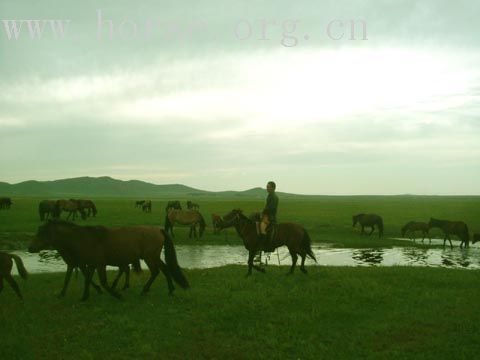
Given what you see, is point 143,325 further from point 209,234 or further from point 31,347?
point 209,234

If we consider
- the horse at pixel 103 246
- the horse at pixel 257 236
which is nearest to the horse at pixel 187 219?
the horse at pixel 257 236

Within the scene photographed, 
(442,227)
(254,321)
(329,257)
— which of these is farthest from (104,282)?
(442,227)

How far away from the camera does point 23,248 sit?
2414cm

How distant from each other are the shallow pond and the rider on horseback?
5.36 m

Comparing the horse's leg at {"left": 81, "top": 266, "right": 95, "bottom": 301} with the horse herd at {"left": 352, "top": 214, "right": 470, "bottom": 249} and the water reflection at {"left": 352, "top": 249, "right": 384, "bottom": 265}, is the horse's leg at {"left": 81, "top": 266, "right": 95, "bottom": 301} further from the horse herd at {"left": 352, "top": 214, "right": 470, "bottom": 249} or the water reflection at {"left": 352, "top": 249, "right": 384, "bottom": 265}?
the horse herd at {"left": 352, "top": 214, "right": 470, "bottom": 249}

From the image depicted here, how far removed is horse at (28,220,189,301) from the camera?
10.2 m

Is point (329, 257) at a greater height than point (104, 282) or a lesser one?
lesser

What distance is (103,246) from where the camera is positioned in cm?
1032

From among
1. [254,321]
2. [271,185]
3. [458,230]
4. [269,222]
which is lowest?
[254,321]

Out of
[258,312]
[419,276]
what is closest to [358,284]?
[419,276]

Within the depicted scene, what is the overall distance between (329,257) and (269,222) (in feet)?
33.1

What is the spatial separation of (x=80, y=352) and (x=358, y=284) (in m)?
6.91

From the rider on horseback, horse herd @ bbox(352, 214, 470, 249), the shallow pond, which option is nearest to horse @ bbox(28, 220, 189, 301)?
the rider on horseback

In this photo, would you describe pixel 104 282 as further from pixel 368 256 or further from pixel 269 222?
pixel 368 256
